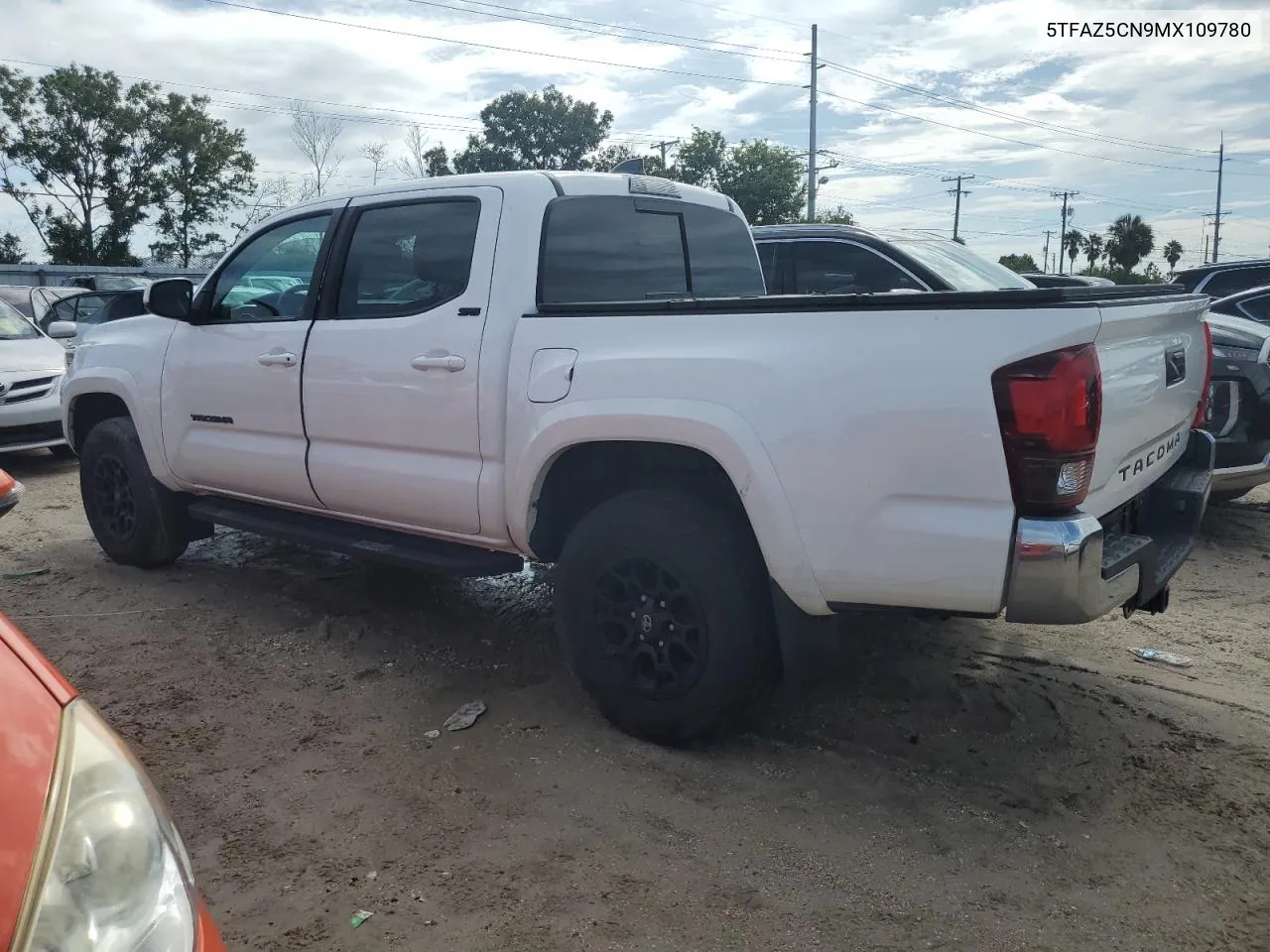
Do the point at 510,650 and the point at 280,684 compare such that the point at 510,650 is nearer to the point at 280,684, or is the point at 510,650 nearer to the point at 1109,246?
the point at 280,684

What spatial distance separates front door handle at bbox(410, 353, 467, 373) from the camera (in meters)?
3.79

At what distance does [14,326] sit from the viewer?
32.7ft

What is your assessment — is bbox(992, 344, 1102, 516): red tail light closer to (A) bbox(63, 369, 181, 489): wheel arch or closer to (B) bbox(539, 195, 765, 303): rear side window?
(B) bbox(539, 195, 765, 303): rear side window

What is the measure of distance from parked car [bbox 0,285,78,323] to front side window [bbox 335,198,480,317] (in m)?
10.3

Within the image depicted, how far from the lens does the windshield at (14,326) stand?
31.9 ft

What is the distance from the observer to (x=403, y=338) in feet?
13.2

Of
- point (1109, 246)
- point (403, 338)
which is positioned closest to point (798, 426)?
point (403, 338)

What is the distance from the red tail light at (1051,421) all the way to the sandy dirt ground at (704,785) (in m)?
0.93

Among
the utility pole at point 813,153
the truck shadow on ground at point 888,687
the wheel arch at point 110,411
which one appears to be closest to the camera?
the truck shadow on ground at point 888,687

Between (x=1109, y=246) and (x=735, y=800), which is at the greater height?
(x=1109, y=246)

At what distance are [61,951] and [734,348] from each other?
2.35 metres

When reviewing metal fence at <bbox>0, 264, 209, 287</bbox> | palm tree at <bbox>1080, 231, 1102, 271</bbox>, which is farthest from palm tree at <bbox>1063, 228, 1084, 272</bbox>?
metal fence at <bbox>0, 264, 209, 287</bbox>

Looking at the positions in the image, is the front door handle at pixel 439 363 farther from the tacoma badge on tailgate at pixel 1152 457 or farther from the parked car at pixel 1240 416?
the parked car at pixel 1240 416

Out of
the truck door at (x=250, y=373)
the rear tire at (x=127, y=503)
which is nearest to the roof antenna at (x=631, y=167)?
the truck door at (x=250, y=373)
